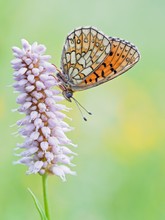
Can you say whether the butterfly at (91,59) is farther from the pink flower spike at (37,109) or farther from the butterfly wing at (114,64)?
the pink flower spike at (37,109)

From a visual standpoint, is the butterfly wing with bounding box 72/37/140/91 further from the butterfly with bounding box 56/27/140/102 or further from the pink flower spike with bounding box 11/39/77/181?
the pink flower spike with bounding box 11/39/77/181

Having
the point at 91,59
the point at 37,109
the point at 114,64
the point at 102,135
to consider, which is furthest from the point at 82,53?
the point at 102,135

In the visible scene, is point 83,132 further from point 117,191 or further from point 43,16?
point 43,16

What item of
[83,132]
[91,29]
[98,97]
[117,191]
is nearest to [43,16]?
[98,97]

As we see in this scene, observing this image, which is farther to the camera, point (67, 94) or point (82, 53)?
point (82, 53)

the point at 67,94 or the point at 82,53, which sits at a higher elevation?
the point at 82,53

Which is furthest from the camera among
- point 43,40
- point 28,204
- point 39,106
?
point 43,40

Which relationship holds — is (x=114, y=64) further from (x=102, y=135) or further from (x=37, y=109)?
(x=102, y=135)
